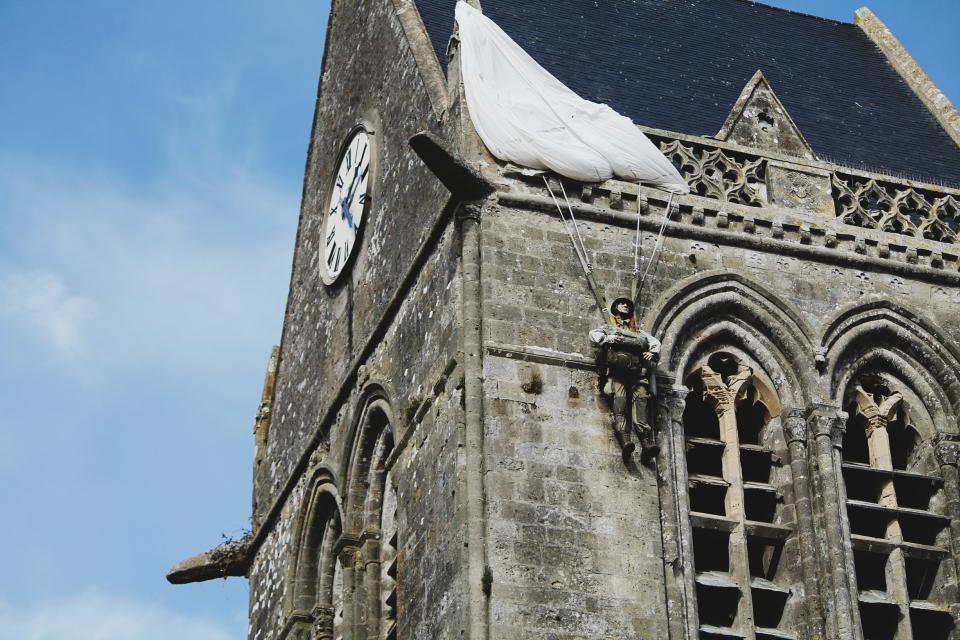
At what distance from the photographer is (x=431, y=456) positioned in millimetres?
14594

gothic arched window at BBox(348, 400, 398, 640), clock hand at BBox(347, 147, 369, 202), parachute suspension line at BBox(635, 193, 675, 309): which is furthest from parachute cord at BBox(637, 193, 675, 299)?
clock hand at BBox(347, 147, 369, 202)

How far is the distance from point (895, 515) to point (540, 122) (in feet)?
13.5

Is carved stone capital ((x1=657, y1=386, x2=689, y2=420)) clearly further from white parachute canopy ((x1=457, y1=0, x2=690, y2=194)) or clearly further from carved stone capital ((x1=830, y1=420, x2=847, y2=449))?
white parachute canopy ((x1=457, y1=0, x2=690, y2=194))

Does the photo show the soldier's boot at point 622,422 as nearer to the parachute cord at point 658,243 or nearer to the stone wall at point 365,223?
the parachute cord at point 658,243

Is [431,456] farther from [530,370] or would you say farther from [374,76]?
[374,76]

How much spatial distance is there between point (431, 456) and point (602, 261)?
200 cm

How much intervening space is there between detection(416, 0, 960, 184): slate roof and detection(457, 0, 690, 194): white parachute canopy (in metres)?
1.22

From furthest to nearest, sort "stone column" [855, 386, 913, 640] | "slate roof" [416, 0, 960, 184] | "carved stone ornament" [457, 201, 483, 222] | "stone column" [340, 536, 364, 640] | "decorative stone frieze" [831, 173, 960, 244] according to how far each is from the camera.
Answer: "slate roof" [416, 0, 960, 184] < "decorative stone frieze" [831, 173, 960, 244] < "stone column" [340, 536, 364, 640] < "carved stone ornament" [457, 201, 483, 222] < "stone column" [855, 386, 913, 640]

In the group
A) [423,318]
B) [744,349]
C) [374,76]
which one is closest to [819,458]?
[744,349]

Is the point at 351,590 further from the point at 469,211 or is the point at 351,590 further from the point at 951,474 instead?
the point at 951,474

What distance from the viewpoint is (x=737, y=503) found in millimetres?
14586

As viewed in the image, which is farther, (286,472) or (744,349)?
(286,472)

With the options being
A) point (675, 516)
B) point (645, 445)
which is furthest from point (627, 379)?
point (675, 516)

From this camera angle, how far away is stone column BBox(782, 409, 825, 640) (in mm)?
14039
